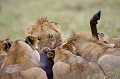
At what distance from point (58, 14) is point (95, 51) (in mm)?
8200

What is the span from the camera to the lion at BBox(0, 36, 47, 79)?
5406 mm

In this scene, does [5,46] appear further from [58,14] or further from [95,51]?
[58,14]

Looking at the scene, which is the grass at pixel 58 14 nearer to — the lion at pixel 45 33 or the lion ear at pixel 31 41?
the lion at pixel 45 33

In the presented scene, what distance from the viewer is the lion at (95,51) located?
19.2 ft

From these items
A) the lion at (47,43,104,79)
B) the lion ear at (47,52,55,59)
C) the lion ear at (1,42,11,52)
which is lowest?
the lion at (47,43,104,79)

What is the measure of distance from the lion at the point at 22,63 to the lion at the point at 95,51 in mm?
776

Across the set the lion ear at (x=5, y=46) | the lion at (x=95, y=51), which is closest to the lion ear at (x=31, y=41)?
the lion ear at (x=5, y=46)

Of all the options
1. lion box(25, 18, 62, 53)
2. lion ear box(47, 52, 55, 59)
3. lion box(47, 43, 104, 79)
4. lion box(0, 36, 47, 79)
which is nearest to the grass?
lion box(25, 18, 62, 53)

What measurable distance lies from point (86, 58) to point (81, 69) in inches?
24.7

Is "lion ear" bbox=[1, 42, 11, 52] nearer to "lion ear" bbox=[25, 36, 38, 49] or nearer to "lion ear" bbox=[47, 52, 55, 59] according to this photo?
"lion ear" bbox=[25, 36, 38, 49]

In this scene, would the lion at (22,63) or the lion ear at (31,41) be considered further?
the lion ear at (31,41)

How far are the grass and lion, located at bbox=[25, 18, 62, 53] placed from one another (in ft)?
11.1

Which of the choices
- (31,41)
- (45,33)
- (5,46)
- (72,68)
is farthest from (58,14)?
(72,68)

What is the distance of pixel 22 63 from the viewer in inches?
222
